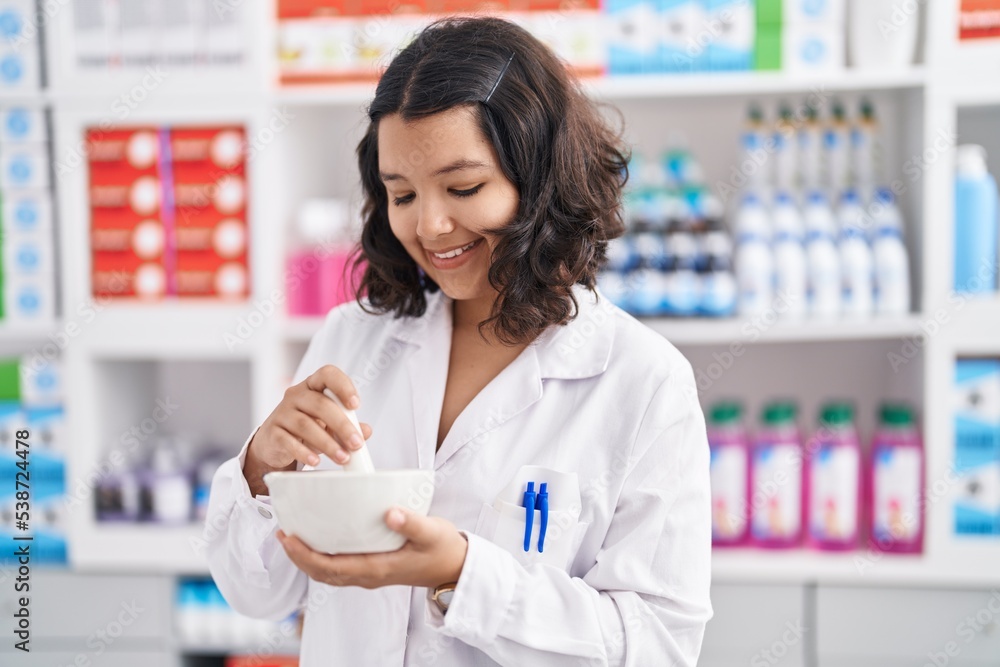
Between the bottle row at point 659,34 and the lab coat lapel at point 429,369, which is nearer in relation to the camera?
the lab coat lapel at point 429,369

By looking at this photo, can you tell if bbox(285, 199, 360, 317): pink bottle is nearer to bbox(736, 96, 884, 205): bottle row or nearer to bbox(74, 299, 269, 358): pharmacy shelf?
bbox(74, 299, 269, 358): pharmacy shelf

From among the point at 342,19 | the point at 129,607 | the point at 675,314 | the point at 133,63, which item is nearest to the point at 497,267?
the point at 675,314

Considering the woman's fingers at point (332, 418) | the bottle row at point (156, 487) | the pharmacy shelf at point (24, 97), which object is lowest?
the bottle row at point (156, 487)

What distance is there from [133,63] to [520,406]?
4.89 ft

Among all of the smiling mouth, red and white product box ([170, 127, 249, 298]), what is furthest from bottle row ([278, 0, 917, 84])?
the smiling mouth

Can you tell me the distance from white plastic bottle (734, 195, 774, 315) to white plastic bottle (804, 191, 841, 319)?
0.27ft

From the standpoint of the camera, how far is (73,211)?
2.04m

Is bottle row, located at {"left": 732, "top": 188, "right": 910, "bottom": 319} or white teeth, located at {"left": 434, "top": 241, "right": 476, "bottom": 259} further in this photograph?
bottle row, located at {"left": 732, "top": 188, "right": 910, "bottom": 319}

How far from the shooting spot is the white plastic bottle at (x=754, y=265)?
1923 millimetres

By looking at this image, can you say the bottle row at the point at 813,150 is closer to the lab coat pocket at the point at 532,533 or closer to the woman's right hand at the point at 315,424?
the lab coat pocket at the point at 532,533

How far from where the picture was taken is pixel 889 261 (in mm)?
1889

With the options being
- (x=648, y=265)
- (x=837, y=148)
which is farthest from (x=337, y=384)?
(x=837, y=148)

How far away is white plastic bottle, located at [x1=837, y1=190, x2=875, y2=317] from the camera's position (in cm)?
190

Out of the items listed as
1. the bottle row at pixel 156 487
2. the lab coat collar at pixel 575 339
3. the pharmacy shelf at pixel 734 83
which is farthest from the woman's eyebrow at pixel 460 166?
the bottle row at pixel 156 487
